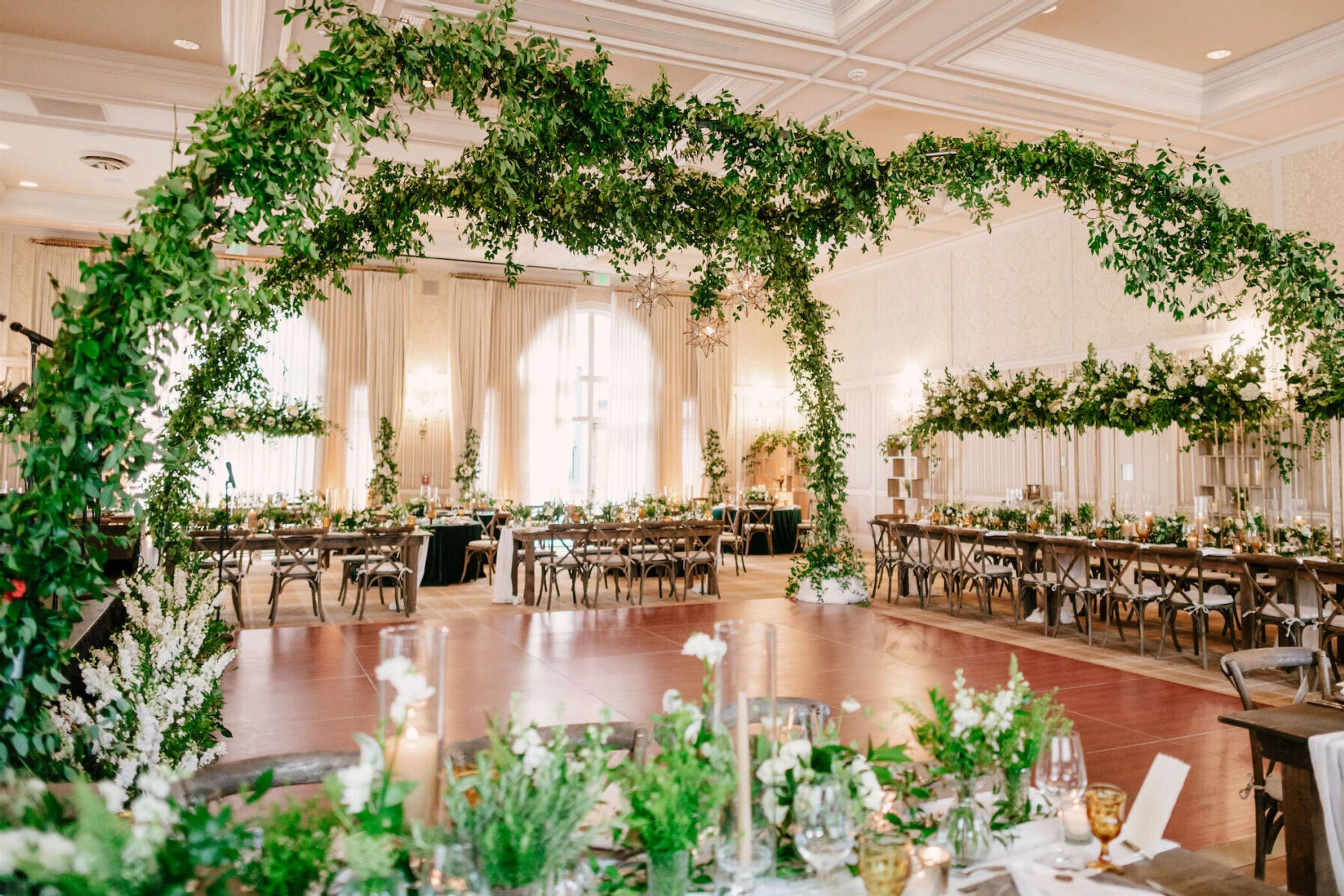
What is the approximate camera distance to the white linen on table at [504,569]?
10203 mm

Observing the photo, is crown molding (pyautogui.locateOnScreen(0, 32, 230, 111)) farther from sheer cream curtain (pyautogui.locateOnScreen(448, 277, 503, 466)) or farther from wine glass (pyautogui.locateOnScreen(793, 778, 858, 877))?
wine glass (pyautogui.locateOnScreen(793, 778, 858, 877))

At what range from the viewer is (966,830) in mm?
1679

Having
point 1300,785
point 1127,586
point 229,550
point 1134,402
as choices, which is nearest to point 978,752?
point 1300,785

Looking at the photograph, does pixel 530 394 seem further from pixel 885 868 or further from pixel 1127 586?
pixel 885 868

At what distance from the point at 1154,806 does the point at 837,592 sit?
7.87 m

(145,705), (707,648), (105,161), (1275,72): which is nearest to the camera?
(707,648)

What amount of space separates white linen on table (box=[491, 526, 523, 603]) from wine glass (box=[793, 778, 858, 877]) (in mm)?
8921

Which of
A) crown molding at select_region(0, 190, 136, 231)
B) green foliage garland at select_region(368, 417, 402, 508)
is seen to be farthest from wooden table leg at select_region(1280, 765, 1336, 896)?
crown molding at select_region(0, 190, 136, 231)

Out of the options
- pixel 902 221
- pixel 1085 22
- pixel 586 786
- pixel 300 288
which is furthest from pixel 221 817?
pixel 902 221

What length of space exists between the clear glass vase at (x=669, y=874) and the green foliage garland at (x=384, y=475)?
1255 cm

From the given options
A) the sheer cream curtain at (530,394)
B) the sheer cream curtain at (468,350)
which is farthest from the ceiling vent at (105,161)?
the sheer cream curtain at (530,394)

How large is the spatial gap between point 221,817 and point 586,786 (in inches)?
19.0

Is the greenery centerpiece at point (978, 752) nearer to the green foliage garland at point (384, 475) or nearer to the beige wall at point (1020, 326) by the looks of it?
the beige wall at point (1020, 326)

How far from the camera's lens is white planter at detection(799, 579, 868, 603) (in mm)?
9594
